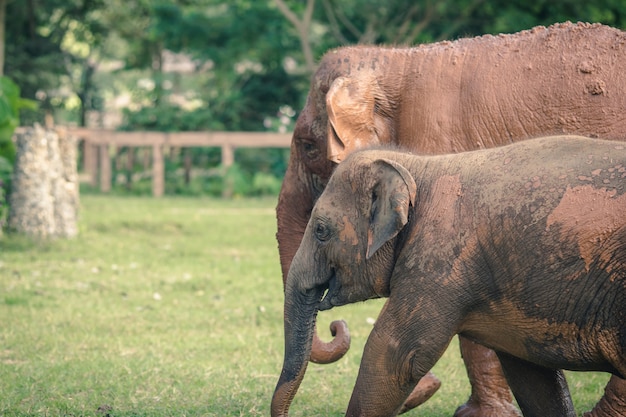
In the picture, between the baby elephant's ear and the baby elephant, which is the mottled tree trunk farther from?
the baby elephant's ear

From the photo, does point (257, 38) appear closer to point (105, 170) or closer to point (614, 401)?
point (105, 170)

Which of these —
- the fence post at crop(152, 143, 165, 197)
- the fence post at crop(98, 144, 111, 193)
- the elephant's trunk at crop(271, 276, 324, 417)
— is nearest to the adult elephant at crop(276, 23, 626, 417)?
the elephant's trunk at crop(271, 276, 324, 417)

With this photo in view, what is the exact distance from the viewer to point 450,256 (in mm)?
4176

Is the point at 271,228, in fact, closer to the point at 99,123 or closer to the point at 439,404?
the point at 439,404

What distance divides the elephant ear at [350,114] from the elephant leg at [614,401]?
6.39 ft

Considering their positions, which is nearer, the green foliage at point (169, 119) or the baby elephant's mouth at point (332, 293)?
the baby elephant's mouth at point (332, 293)

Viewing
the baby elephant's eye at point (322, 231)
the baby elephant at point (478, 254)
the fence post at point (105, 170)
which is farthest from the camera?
the fence post at point (105, 170)

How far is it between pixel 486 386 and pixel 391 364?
172cm

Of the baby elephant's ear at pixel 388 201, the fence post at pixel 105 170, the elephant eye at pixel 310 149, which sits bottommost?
the fence post at pixel 105 170

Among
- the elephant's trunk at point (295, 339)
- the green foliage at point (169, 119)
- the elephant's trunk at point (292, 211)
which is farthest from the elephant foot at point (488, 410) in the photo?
the green foliage at point (169, 119)

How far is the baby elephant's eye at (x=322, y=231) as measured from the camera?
15.1 ft

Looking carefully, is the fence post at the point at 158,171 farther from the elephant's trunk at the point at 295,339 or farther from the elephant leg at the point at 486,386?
the elephant's trunk at the point at 295,339

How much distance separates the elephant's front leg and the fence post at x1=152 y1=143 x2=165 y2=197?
56.1 ft

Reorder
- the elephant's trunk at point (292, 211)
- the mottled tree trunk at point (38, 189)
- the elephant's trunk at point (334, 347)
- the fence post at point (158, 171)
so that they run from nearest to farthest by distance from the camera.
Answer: the elephant's trunk at point (334, 347) < the elephant's trunk at point (292, 211) < the mottled tree trunk at point (38, 189) < the fence post at point (158, 171)
